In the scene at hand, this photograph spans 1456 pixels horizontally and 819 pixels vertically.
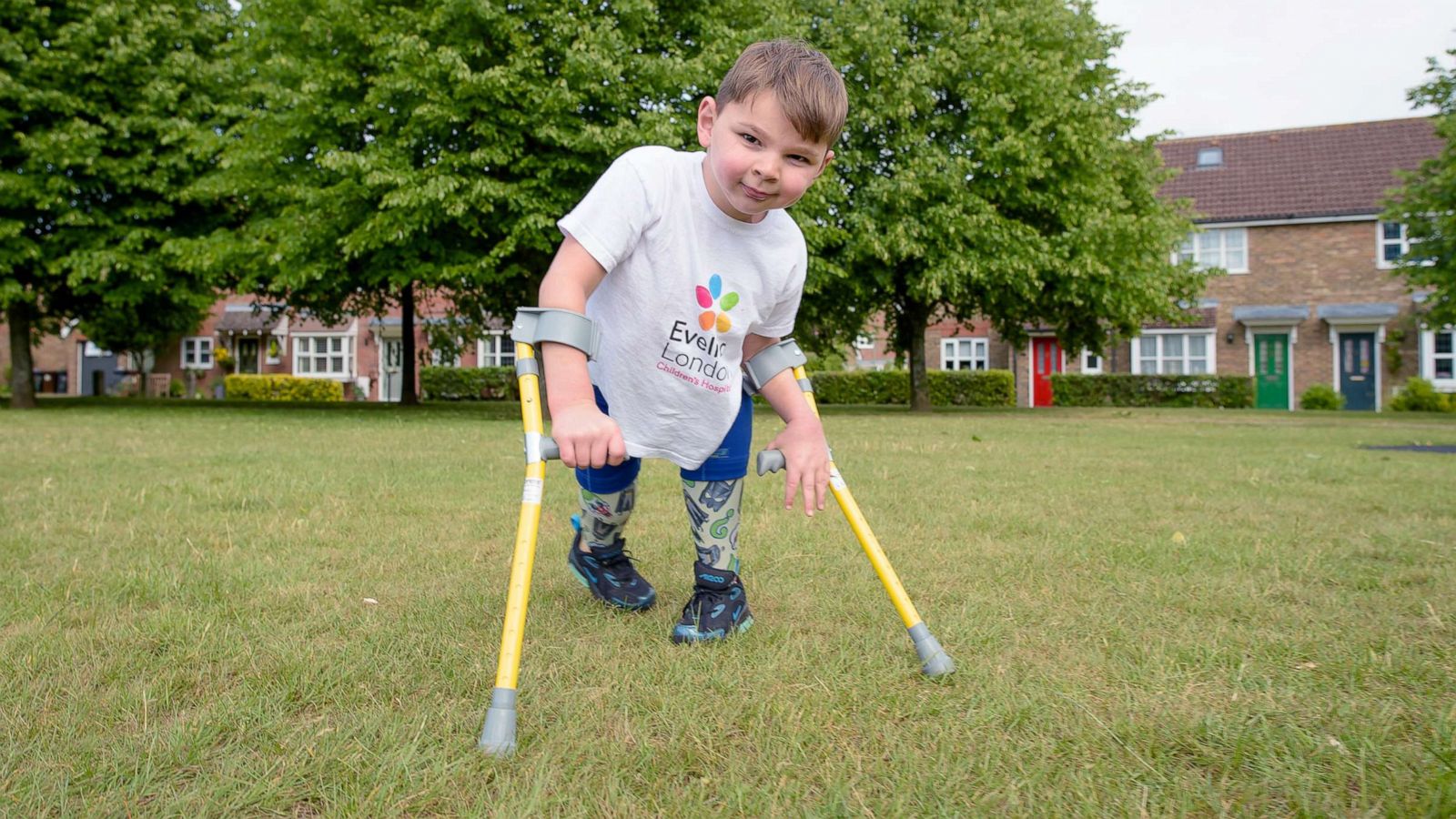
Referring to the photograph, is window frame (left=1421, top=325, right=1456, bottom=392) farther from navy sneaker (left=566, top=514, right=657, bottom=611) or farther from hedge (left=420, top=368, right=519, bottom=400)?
navy sneaker (left=566, top=514, right=657, bottom=611)

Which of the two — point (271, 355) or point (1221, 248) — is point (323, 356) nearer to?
point (271, 355)

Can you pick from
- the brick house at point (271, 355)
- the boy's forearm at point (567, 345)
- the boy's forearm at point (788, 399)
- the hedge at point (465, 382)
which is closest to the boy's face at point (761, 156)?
the boy's forearm at point (567, 345)

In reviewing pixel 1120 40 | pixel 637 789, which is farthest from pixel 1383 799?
pixel 1120 40

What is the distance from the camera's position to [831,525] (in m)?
5.23

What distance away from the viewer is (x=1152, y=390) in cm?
3164

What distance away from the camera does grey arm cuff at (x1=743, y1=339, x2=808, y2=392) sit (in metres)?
3.06

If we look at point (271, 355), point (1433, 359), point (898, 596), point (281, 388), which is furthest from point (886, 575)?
point (271, 355)

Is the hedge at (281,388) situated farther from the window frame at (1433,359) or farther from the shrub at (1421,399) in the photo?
the window frame at (1433,359)

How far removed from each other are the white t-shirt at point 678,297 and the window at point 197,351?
43.7 meters

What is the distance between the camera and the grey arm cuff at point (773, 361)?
306 cm

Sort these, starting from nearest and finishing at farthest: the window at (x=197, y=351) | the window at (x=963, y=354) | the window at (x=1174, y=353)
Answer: the window at (x=1174, y=353)
the window at (x=963, y=354)
the window at (x=197, y=351)

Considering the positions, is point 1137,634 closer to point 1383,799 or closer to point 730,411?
point 1383,799

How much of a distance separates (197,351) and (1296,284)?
41.5 m

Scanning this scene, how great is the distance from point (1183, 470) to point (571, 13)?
11449 millimetres
